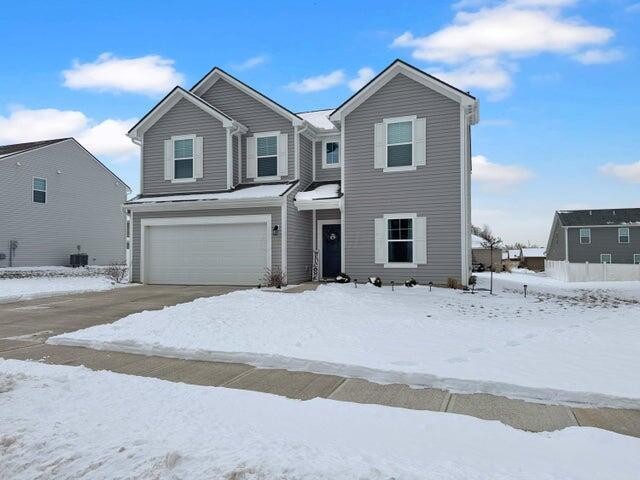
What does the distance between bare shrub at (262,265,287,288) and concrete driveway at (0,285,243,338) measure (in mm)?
1047

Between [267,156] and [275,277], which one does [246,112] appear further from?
[275,277]

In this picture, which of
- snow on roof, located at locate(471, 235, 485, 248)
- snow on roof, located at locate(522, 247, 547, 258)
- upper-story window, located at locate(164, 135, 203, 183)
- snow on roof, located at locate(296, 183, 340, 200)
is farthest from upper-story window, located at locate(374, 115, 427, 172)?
snow on roof, located at locate(522, 247, 547, 258)

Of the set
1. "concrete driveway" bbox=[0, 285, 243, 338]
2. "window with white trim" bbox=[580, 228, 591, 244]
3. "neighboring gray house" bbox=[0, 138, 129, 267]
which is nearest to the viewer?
"concrete driveway" bbox=[0, 285, 243, 338]

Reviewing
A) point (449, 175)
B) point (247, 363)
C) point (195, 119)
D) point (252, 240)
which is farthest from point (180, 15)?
point (247, 363)

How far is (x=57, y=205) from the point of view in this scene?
24.7m

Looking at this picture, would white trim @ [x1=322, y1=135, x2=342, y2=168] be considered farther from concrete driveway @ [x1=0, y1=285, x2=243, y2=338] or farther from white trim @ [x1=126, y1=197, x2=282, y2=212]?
concrete driveway @ [x1=0, y1=285, x2=243, y2=338]

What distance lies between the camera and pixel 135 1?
12.5 metres

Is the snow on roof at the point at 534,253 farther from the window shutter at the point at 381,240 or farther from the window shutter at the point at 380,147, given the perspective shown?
the window shutter at the point at 380,147

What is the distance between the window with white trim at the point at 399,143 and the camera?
14.2 metres

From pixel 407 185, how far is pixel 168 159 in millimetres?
8968

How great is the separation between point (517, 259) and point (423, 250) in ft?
157

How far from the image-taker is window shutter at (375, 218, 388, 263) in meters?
14.4

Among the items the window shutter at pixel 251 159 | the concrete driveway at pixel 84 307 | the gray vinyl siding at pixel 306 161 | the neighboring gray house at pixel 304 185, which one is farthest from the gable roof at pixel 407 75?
the concrete driveway at pixel 84 307

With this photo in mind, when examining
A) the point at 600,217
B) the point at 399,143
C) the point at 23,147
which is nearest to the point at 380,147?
the point at 399,143
